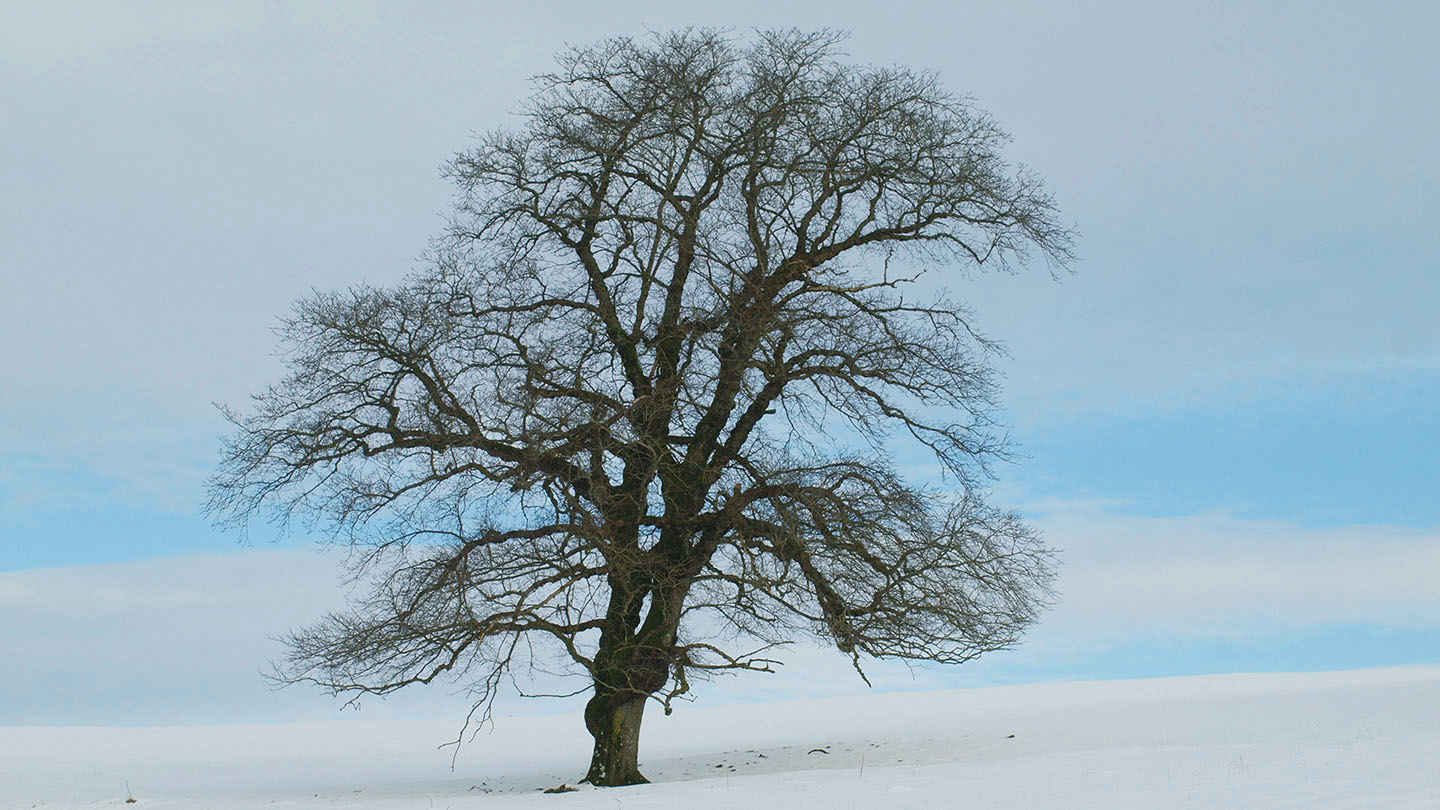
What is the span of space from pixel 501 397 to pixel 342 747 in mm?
16212

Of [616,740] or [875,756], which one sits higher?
[616,740]

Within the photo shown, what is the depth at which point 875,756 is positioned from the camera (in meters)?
17.1

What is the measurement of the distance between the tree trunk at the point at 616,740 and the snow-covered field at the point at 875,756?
1.96ft

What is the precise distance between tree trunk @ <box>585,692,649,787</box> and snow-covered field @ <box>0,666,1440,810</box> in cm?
60

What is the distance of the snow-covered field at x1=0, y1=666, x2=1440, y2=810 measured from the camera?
10859 mm

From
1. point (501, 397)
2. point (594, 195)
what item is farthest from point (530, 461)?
point (594, 195)

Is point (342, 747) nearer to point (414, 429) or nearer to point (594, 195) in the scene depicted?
point (414, 429)

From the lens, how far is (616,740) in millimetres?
14938

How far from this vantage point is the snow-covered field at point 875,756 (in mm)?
10859

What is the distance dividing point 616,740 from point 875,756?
4.24 meters

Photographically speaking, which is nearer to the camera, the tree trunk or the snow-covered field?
the snow-covered field

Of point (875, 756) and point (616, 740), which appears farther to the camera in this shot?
point (875, 756)

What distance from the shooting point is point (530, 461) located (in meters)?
13.8

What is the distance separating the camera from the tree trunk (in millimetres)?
14852
